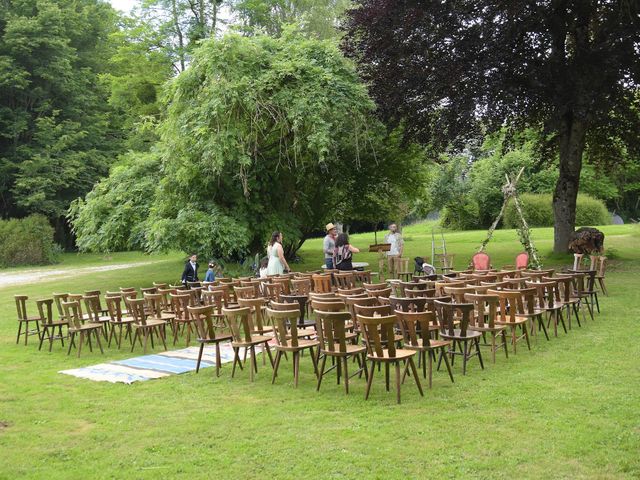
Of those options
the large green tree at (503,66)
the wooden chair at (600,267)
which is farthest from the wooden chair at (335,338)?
the large green tree at (503,66)

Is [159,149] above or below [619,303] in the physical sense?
above

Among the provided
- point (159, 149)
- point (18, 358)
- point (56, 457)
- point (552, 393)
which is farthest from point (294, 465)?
point (159, 149)

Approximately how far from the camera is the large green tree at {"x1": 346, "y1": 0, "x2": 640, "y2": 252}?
17000 mm

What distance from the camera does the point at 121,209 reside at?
19125 millimetres

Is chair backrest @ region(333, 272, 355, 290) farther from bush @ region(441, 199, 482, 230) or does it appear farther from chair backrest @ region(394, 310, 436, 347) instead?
bush @ region(441, 199, 482, 230)

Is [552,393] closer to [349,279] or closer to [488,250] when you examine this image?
[349,279]

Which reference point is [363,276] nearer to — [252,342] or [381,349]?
[252,342]

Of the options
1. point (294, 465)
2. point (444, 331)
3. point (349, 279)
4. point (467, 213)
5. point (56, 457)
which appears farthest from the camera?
point (467, 213)

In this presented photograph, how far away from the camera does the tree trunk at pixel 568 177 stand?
19.6 meters

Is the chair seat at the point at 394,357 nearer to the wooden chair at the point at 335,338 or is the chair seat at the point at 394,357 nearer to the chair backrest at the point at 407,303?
the wooden chair at the point at 335,338

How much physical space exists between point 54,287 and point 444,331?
16.8 meters

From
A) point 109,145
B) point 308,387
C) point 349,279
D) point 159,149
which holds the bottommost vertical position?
point 308,387

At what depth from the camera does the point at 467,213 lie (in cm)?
4247

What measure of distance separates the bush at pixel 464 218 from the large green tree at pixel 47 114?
72.6 feet
